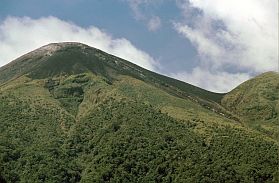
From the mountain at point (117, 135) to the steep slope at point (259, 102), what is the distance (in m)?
1.10

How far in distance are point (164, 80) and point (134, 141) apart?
79586 millimetres

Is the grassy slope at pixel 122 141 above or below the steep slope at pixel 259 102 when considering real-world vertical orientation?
below

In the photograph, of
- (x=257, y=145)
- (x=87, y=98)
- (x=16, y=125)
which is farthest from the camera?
(x=87, y=98)

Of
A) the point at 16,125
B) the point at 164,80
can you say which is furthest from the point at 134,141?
the point at 164,80

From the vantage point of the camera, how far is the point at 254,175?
107 metres

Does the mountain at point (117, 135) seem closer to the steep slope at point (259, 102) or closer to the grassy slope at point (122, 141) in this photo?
the grassy slope at point (122, 141)

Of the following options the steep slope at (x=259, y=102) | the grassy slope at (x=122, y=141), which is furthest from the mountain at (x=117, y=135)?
the steep slope at (x=259, y=102)

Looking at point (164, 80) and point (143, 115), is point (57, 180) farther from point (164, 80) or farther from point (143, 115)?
point (164, 80)

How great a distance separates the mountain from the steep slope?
43.5 inches

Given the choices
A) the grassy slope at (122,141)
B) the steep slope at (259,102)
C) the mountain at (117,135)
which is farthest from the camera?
the steep slope at (259,102)

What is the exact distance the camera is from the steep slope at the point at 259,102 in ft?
505

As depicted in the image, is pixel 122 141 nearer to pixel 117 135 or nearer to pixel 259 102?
pixel 117 135

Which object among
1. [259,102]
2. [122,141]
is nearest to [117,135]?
[122,141]

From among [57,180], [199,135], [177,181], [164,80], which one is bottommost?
[57,180]
